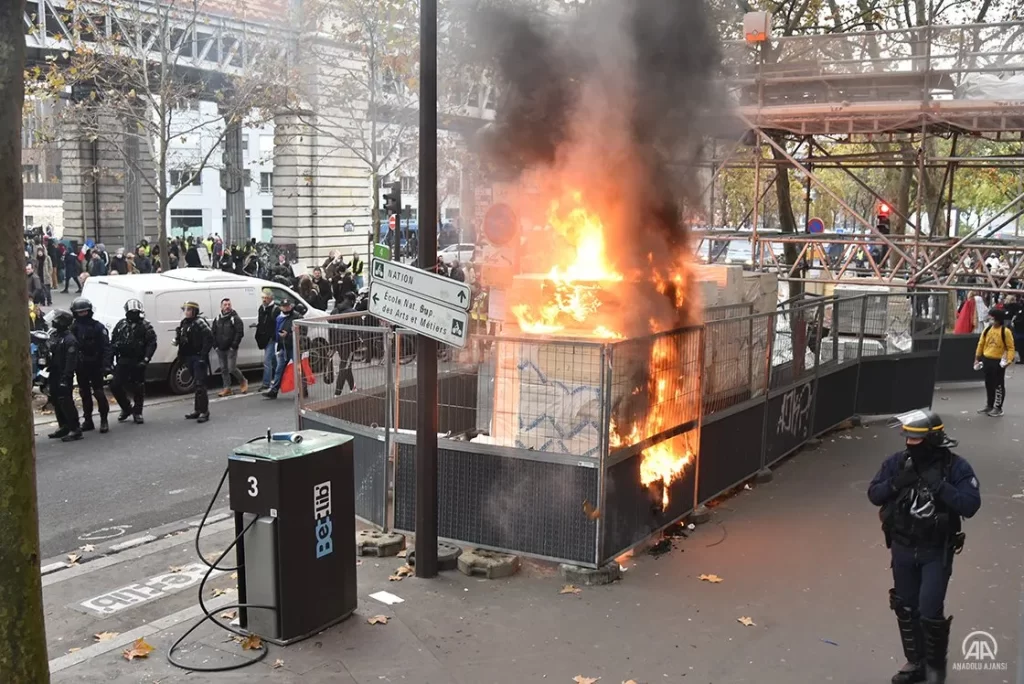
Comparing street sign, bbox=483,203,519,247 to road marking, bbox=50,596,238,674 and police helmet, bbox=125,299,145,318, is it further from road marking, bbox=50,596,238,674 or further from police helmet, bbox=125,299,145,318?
road marking, bbox=50,596,238,674

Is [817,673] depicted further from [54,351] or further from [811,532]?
[54,351]

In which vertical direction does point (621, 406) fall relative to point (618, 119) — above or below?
below

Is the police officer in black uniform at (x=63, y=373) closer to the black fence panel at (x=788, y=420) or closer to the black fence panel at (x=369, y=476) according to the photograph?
the black fence panel at (x=369, y=476)

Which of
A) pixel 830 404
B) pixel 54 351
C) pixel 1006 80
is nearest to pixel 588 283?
pixel 830 404

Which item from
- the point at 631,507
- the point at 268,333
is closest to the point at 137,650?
the point at 631,507

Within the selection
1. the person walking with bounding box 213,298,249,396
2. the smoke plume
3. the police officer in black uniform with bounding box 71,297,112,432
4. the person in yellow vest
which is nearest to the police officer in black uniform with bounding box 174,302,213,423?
the person walking with bounding box 213,298,249,396

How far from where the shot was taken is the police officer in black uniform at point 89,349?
10.9 metres

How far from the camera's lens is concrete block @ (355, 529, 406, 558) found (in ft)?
22.9

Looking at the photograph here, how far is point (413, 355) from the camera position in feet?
24.0

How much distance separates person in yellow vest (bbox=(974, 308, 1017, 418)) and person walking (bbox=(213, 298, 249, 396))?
10.5 m

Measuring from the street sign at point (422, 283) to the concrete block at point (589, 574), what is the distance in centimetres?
204

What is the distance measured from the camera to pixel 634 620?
5949mm

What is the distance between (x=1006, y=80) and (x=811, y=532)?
25.4ft

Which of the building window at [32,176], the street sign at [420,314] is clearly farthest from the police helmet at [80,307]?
the building window at [32,176]
